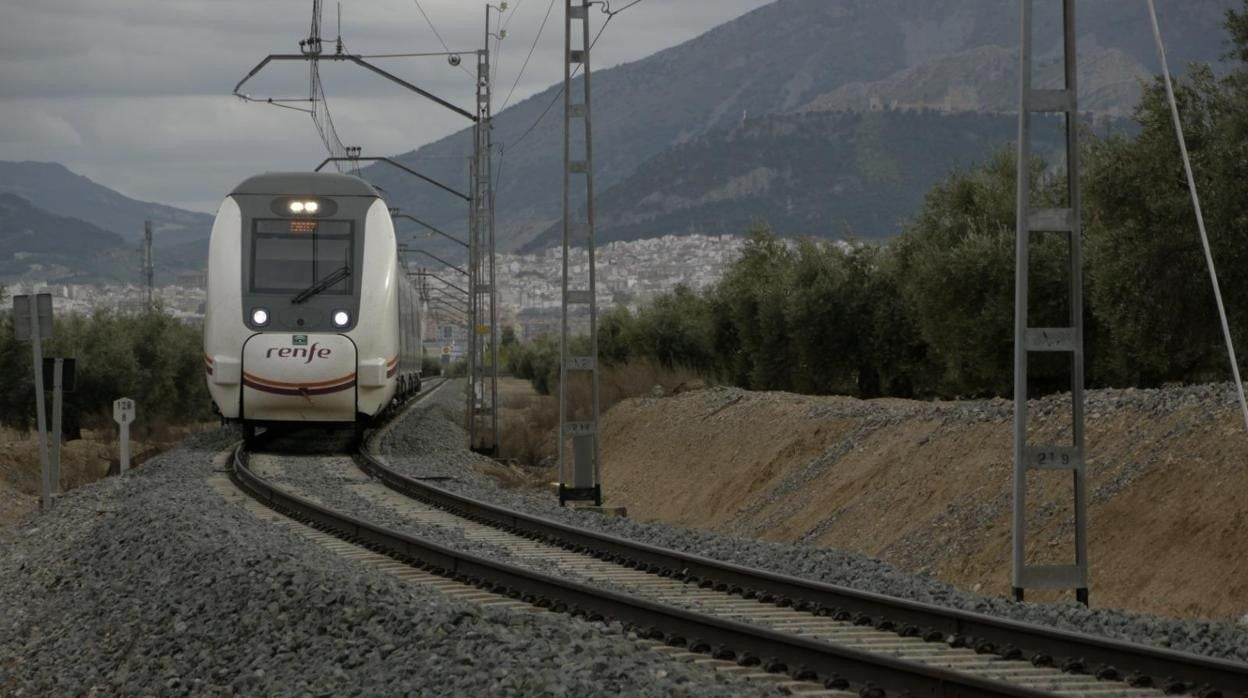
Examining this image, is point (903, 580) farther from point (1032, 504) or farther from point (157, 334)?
point (157, 334)

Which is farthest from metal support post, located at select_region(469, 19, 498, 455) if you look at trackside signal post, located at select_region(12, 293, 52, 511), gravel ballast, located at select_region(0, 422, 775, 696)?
gravel ballast, located at select_region(0, 422, 775, 696)

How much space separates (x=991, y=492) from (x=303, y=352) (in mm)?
11603

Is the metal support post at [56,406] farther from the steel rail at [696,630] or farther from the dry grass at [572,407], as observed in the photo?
the dry grass at [572,407]

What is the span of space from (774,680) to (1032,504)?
30.0 ft

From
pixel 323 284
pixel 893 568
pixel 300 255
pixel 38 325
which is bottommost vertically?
pixel 893 568

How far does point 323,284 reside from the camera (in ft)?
85.6

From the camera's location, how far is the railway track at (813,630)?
8477mm

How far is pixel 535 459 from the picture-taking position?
40406 millimetres

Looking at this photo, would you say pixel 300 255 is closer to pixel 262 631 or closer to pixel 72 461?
pixel 262 631

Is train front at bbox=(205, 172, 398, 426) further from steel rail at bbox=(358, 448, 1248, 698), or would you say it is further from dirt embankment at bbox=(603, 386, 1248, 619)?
steel rail at bbox=(358, 448, 1248, 698)

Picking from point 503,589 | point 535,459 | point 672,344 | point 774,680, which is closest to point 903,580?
point 503,589

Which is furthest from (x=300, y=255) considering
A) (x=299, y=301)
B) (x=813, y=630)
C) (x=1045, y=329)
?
(x=813, y=630)

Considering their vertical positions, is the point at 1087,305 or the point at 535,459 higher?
the point at 1087,305

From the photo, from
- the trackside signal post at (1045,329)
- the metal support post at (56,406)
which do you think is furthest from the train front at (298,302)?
the trackside signal post at (1045,329)
